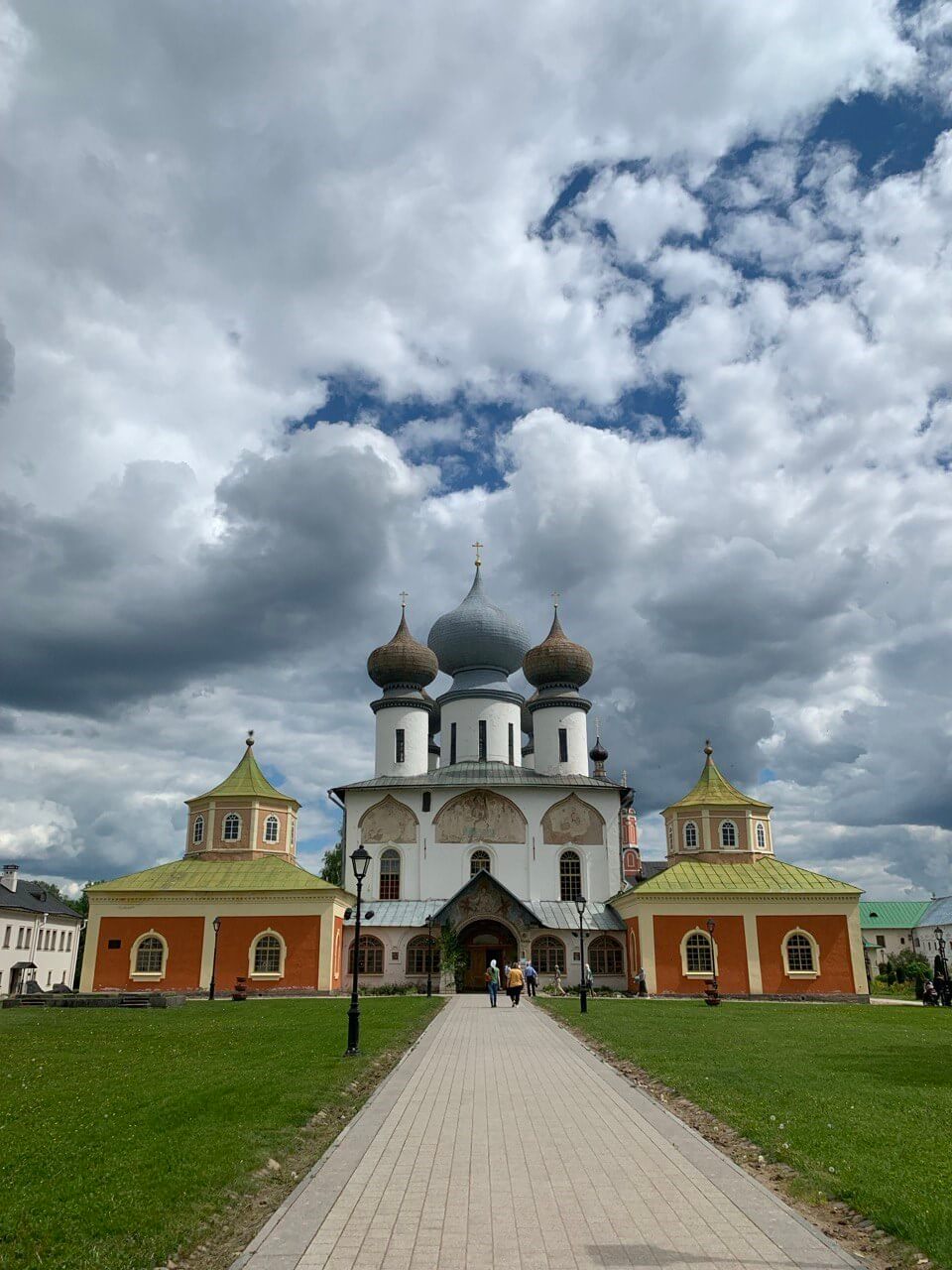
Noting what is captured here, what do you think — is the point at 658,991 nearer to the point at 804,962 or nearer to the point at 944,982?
the point at 804,962

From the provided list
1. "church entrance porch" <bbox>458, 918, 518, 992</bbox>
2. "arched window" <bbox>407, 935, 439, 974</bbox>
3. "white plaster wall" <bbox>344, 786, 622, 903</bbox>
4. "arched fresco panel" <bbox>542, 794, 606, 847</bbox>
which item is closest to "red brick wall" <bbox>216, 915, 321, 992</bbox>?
"arched window" <bbox>407, 935, 439, 974</bbox>

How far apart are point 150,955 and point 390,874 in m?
10.3

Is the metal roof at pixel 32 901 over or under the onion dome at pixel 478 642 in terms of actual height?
under

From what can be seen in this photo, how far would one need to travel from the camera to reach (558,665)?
160 ft

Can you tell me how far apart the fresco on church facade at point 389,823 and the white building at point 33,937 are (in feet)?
58.8

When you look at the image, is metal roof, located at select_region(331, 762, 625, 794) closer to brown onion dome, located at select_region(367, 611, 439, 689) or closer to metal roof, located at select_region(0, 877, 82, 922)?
brown onion dome, located at select_region(367, 611, 439, 689)

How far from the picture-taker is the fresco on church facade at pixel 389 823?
4428 cm

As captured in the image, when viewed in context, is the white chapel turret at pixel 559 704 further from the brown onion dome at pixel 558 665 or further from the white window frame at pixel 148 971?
the white window frame at pixel 148 971

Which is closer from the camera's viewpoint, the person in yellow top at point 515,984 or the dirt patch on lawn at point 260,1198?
the dirt patch on lawn at point 260,1198

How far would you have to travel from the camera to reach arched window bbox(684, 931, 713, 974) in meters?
37.8

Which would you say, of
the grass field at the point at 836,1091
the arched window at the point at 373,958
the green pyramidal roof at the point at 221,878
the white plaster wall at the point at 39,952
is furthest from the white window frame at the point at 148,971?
the grass field at the point at 836,1091

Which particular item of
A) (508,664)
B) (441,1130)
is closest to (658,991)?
(508,664)

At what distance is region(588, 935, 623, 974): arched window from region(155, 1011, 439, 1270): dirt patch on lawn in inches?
1217

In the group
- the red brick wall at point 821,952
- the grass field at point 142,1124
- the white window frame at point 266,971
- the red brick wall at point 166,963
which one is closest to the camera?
the grass field at point 142,1124
